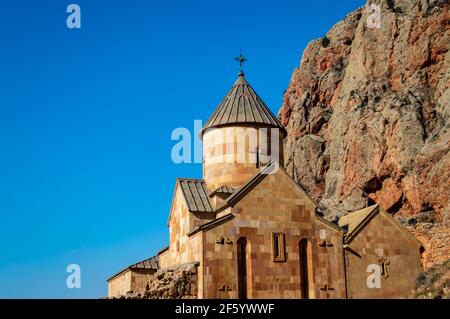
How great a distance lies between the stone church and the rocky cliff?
46.9 feet

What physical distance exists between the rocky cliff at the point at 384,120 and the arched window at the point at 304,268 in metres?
16.5

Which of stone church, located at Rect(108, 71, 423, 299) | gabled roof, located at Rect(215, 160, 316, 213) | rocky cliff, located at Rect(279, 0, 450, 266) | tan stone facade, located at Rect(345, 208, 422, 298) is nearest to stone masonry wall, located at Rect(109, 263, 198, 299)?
stone church, located at Rect(108, 71, 423, 299)

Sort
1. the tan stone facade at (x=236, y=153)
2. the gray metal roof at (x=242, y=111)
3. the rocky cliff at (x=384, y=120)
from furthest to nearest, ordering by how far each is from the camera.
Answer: the rocky cliff at (x=384, y=120), the gray metal roof at (x=242, y=111), the tan stone facade at (x=236, y=153)

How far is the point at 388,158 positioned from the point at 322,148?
13.4 metres

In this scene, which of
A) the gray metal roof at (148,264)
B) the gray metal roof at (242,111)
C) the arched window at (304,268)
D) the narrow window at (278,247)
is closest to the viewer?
the narrow window at (278,247)

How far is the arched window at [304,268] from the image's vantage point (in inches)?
746

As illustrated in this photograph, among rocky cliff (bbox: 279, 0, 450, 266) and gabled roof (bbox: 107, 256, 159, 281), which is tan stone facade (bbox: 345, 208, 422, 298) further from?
rocky cliff (bbox: 279, 0, 450, 266)

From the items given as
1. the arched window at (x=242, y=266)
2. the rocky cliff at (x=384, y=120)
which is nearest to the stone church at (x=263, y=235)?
the arched window at (x=242, y=266)

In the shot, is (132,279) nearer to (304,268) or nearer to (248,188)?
(248,188)

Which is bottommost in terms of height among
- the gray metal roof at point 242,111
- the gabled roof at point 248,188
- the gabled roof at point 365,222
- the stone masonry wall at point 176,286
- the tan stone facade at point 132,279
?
the stone masonry wall at point 176,286

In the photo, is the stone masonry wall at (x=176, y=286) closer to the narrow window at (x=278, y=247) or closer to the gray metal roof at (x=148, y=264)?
the narrow window at (x=278, y=247)

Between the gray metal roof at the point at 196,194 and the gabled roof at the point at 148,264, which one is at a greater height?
the gray metal roof at the point at 196,194
